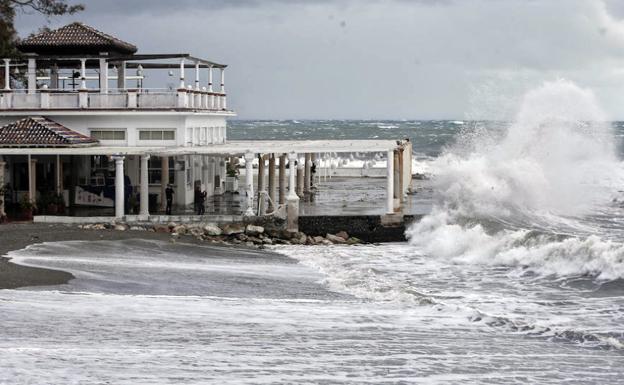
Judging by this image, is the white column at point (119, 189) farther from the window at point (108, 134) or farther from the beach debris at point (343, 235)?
the beach debris at point (343, 235)

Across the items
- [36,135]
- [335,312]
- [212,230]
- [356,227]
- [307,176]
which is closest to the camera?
[335,312]

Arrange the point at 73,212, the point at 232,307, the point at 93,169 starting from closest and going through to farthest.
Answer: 1. the point at 232,307
2. the point at 73,212
3. the point at 93,169

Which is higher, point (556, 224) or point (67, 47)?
point (67, 47)

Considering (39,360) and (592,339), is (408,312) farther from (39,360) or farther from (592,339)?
(39,360)

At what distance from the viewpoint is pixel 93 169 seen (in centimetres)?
3806

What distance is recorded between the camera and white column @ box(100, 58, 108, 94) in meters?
38.6

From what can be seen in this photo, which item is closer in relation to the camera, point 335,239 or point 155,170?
point 335,239

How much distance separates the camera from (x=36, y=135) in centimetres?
3584

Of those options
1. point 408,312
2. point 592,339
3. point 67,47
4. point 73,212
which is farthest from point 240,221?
point 592,339

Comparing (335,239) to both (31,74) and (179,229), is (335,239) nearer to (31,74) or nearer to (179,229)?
(179,229)

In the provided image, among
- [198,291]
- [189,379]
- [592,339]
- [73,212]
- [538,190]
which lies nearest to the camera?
[189,379]

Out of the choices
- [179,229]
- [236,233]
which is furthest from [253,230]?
[179,229]

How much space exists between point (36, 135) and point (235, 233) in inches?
311

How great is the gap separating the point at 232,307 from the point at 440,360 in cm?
516
